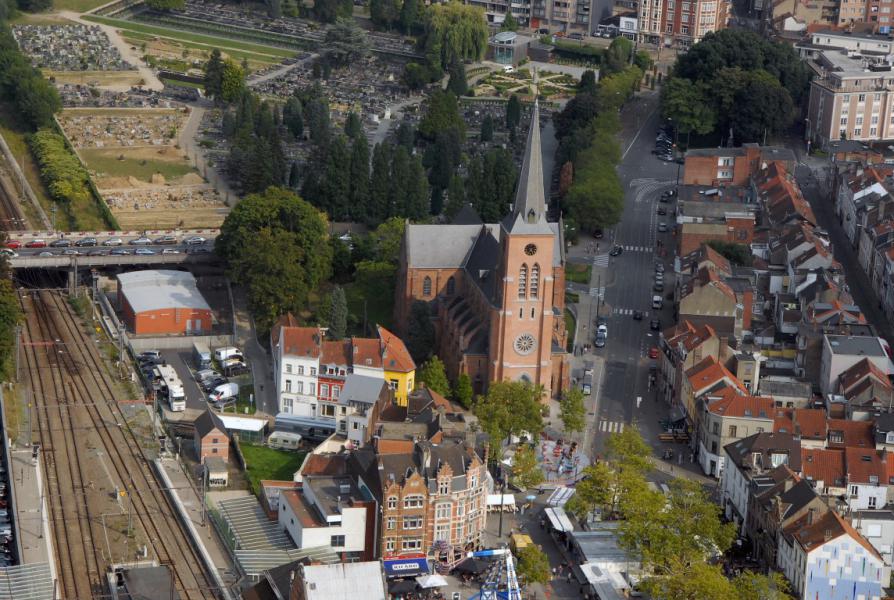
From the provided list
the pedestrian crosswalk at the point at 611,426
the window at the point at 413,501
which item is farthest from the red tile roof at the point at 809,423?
the window at the point at 413,501

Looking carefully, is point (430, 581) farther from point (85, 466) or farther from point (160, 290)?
point (160, 290)

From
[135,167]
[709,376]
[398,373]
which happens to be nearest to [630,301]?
[709,376]

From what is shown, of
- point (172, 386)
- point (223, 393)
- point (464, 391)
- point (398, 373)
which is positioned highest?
point (398, 373)

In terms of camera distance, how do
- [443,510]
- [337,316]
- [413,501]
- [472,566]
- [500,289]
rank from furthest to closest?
[337,316] → [500,289] → [443,510] → [472,566] → [413,501]

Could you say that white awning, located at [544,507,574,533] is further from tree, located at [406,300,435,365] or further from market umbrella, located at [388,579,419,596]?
tree, located at [406,300,435,365]

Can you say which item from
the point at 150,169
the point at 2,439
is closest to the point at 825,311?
the point at 2,439

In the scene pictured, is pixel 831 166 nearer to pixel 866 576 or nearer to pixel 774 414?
pixel 774 414
